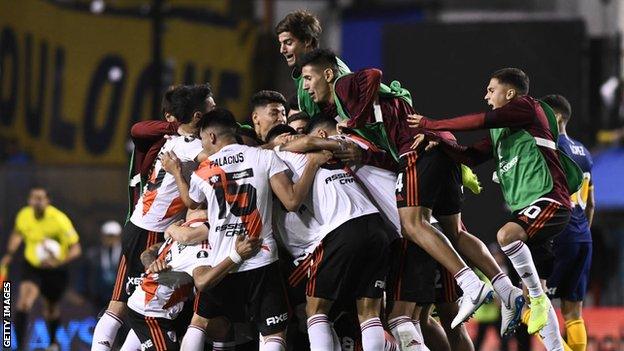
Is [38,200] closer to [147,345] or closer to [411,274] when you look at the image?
[147,345]

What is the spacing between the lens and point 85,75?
77.5 feet

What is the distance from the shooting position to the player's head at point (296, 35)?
11648mm

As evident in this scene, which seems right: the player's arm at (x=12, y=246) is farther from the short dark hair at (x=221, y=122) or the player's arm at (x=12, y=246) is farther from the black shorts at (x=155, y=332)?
the short dark hair at (x=221, y=122)

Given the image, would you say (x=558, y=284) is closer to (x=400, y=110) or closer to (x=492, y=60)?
(x=400, y=110)

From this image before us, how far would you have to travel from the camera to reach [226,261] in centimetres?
1016

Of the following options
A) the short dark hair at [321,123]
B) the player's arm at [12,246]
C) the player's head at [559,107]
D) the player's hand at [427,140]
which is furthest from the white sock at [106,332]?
the player's arm at [12,246]

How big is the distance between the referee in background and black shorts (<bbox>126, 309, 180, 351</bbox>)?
23.3 ft

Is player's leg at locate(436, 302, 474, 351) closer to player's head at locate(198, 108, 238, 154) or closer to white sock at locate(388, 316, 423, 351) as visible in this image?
white sock at locate(388, 316, 423, 351)

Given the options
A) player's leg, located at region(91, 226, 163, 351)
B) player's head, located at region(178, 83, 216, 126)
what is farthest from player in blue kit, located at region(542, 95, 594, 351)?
player's leg, located at region(91, 226, 163, 351)

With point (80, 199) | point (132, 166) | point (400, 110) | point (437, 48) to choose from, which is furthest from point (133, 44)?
point (400, 110)

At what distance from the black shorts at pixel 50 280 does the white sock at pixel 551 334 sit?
8.62 meters

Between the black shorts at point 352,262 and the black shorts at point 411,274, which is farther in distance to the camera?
the black shorts at point 411,274

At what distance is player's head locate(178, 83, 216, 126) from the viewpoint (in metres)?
11.2

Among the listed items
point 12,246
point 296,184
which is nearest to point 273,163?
point 296,184
